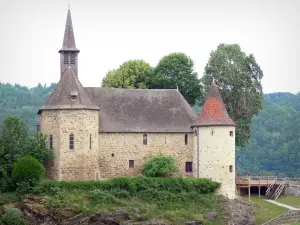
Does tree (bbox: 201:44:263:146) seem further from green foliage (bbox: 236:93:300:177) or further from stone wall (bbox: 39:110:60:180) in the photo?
A: green foliage (bbox: 236:93:300:177)

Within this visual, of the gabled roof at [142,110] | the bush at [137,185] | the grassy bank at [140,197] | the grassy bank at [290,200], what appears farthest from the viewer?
the gabled roof at [142,110]

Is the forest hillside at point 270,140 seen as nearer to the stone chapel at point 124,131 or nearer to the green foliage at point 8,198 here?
the stone chapel at point 124,131

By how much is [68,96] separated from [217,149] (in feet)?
43.8

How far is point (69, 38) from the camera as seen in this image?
244 feet

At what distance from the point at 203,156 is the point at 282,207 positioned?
7.92 meters

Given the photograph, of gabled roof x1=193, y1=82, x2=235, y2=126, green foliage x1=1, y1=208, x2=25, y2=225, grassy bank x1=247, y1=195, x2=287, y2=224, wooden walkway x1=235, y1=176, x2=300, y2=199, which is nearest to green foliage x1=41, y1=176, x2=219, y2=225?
green foliage x1=1, y1=208, x2=25, y2=225

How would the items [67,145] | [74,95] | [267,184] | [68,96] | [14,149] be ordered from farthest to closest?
1. [267,184]
2. [68,96]
3. [74,95]
4. [67,145]
5. [14,149]

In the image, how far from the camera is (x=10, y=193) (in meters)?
67.0

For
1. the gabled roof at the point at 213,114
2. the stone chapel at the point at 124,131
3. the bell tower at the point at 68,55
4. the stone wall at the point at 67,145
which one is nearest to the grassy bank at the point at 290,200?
the stone chapel at the point at 124,131

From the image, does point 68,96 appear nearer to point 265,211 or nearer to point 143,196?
point 143,196

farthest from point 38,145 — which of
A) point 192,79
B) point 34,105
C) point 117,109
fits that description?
point 34,105

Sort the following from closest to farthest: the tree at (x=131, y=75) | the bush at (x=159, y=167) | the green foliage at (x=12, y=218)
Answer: the green foliage at (x=12, y=218) < the bush at (x=159, y=167) < the tree at (x=131, y=75)

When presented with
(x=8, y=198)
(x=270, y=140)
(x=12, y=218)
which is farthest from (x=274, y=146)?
(x=12, y=218)

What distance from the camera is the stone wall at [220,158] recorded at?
71.4 meters
